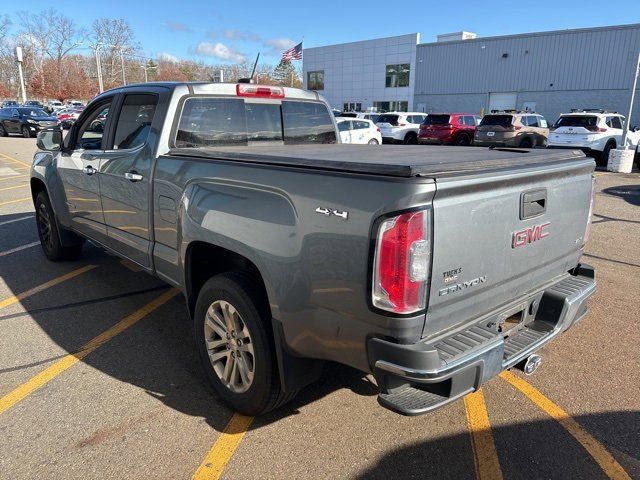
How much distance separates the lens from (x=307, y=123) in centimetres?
476

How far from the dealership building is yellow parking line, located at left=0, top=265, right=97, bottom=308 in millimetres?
33786

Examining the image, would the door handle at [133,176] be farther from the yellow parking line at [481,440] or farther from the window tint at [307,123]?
the yellow parking line at [481,440]

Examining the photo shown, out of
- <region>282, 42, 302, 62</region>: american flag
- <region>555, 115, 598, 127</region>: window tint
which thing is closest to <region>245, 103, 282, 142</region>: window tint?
<region>555, 115, 598, 127</region>: window tint

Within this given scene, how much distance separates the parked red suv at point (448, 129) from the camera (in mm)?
21828

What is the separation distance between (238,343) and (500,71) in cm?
4053

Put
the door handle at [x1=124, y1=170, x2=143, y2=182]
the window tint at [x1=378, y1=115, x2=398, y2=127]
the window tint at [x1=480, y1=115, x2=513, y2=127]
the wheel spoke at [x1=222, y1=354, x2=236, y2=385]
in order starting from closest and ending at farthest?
the wheel spoke at [x1=222, y1=354, x2=236, y2=385]
the door handle at [x1=124, y1=170, x2=143, y2=182]
the window tint at [x1=480, y1=115, x2=513, y2=127]
the window tint at [x1=378, y1=115, x2=398, y2=127]

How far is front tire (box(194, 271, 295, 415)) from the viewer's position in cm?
269

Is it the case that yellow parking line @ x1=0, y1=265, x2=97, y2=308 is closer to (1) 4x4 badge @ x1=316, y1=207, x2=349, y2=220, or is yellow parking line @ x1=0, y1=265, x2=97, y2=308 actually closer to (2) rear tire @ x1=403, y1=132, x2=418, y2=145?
(1) 4x4 badge @ x1=316, y1=207, x2=349, y2=220

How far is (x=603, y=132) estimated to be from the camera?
16609mm

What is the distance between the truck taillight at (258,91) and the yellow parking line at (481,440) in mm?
2902

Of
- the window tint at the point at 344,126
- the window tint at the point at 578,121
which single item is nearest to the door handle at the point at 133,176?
the window tint at the point at 344,126

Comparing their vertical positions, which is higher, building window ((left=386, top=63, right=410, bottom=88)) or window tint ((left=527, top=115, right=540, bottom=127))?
building window ((left=386, top=63, right=410, bottom=88))

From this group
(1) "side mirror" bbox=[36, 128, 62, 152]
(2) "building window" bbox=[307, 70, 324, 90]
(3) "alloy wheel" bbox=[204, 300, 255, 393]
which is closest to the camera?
(3) "alloy wheel" bbox=[204, 300, 255, 393]

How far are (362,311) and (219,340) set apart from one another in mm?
1253
